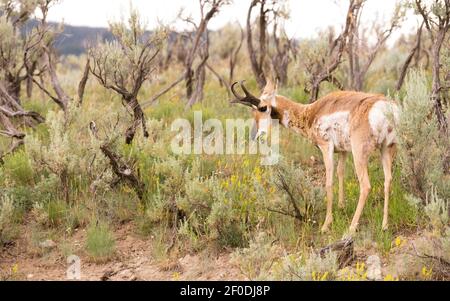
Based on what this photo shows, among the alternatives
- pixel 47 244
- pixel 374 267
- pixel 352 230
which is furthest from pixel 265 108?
pixel 47 244

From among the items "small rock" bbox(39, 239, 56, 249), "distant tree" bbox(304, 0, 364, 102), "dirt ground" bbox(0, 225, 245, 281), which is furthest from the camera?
"distant tree" bbox(304, 0, 364, 102)

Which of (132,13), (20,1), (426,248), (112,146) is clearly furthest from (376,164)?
(20,1)

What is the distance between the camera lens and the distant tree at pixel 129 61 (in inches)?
342

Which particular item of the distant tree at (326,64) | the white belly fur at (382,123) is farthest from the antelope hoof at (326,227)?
the distant tree at (326,64)

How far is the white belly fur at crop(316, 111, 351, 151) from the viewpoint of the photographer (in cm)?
659

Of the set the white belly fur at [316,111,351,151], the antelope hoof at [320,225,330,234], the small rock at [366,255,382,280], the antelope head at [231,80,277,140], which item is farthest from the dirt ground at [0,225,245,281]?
the antelope head at [231,80,277,140]

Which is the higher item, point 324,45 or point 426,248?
point 324,45

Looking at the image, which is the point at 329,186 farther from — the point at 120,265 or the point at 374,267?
the point at 120,265

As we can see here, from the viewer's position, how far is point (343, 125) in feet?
21.7

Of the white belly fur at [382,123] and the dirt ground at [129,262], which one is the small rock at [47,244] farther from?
the white belly fur at [382,123]

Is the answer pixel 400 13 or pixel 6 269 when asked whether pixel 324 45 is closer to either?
pixel 400 13

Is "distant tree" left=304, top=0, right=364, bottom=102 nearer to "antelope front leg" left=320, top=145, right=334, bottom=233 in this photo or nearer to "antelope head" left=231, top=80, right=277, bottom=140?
"antelope head" left=231, top=80, right=277, bottom=140

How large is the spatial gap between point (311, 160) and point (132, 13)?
368 centimetres

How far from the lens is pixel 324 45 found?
11500 millimetres
